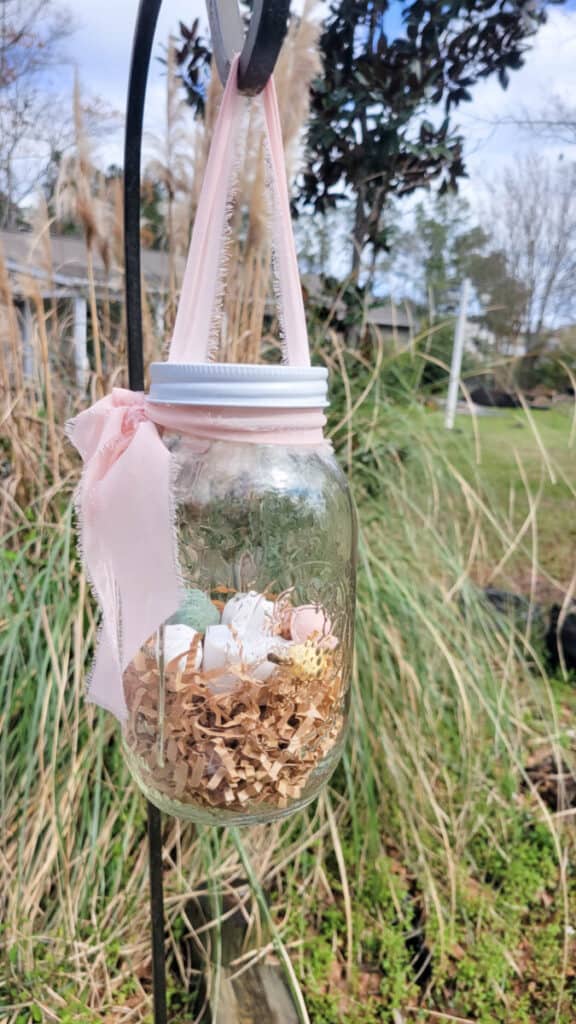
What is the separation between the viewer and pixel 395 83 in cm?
201

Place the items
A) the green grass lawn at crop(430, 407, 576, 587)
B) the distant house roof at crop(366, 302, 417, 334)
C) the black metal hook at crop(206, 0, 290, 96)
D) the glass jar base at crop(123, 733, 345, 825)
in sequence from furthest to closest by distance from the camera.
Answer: the distant house roof at crop(366, 302, 417, 334) → the green grass lawn at crop(430, 407, 576, 587) → the glass jar base at crop(123, 733, 345, 825) → the black metal hook at crop(206, 0, 290, 96)

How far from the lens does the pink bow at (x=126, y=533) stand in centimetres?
53

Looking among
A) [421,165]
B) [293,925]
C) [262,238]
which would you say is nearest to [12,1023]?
[293,925]

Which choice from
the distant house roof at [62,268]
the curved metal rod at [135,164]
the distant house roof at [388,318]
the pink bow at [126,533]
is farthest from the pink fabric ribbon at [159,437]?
the distant house roof at [388,318]

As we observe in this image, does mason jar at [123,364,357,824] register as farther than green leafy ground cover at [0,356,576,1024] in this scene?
No

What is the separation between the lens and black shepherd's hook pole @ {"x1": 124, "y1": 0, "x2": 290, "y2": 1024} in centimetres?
48

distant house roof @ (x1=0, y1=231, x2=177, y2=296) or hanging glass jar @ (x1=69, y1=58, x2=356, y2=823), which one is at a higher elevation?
distant house roof @ (x1=0, y1=231, x2=177, y2=296)

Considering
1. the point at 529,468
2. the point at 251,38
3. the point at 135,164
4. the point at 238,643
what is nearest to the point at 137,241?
the point at 135,164

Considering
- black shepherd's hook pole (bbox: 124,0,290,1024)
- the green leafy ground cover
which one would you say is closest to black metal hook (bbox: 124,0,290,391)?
black shepherd's hook pole (bbox: 124,0,290,1024)

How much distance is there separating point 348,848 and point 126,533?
122 cm

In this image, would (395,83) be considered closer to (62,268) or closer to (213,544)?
(62,268)

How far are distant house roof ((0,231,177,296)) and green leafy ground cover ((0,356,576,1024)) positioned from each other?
1.66ft

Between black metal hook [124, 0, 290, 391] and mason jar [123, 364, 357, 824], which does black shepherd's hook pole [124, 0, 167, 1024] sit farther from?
mason jar [123, 364, 357, 824]

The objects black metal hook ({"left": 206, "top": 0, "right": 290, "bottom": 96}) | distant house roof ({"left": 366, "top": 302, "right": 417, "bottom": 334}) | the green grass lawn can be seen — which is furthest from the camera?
distant house roof ({"left": 366, "top": 302, "right": 417, "bottom": 334})
